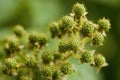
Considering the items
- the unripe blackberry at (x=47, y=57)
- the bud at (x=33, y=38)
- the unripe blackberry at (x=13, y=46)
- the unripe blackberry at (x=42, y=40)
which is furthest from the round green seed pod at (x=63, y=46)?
the unripe blackberry at (x=13, y=46)

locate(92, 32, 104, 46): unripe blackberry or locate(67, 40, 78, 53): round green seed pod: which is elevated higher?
locate(92, 32, 104, 46): unripe blackberry

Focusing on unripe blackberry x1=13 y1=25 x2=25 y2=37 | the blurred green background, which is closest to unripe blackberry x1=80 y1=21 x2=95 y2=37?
unripe blackberry x1=13 y1=25 x2=25 y2=37

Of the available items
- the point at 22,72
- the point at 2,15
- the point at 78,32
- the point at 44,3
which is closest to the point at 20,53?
the point at 22,72

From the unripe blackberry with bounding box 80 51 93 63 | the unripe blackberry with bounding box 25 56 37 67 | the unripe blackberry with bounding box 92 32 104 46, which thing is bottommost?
the unripe blackberry with bounding box 80 51 93 63

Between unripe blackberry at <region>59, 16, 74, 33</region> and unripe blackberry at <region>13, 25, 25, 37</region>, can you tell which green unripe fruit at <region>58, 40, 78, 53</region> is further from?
unripe blackberry at <region>13, 25, 25, 37</region>

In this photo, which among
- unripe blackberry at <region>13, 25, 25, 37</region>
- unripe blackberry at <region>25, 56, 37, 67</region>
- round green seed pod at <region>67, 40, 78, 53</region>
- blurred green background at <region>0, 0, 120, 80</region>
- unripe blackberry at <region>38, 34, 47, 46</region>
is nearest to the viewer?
round green seed pod at <region>67, 40, 78, 53</region>

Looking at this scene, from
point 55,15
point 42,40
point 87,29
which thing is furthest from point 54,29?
point 55,15

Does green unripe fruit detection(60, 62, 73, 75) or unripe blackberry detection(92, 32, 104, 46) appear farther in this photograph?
unripe blackberry detection(92, 32, 104, 46)
